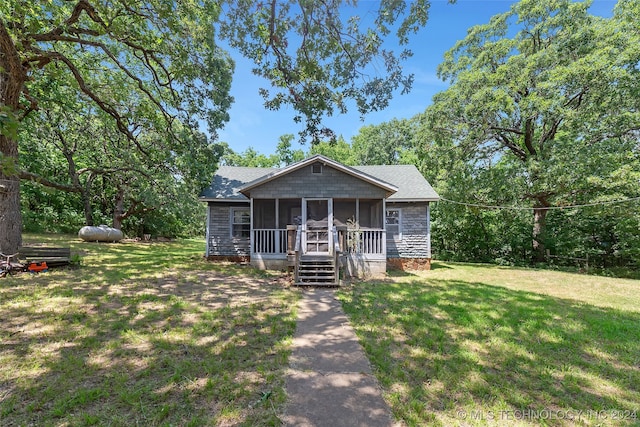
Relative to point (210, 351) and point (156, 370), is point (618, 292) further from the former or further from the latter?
point (156, 370)

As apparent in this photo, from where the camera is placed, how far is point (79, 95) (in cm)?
1170

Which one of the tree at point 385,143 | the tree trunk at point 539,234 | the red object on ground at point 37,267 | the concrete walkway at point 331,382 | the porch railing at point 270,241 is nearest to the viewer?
the concrete walkway at point 331,382

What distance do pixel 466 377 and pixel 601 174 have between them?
12999 millimetres

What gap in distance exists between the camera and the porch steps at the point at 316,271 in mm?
7984

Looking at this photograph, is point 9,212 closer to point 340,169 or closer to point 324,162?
point 324,162

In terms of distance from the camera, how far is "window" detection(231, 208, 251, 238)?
12.3 metres

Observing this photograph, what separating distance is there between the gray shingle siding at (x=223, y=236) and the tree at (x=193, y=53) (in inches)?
138

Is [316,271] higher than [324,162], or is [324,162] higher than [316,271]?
[324,162]

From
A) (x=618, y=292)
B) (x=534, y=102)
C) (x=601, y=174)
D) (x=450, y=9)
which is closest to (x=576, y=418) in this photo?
(x=450, y=9)

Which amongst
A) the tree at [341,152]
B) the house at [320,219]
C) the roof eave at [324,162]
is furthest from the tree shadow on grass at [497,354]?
the tree at [341,152]

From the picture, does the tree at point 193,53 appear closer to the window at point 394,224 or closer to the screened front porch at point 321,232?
the screened front porch at point 321,232

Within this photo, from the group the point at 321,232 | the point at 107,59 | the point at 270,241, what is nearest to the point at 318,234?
the point at 321,232

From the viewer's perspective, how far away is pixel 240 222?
40.5 ft

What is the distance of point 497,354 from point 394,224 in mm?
8645
